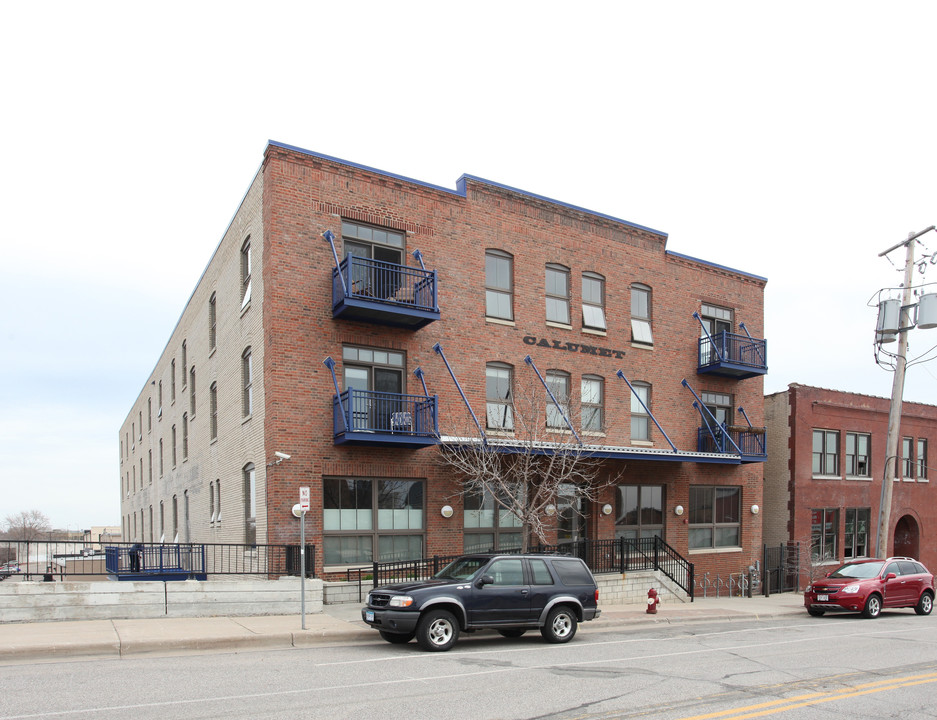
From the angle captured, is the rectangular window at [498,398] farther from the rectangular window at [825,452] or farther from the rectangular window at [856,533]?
the rectangular window at [856,533]

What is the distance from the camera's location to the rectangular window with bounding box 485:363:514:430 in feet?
71.6

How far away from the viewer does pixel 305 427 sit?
18.7 m

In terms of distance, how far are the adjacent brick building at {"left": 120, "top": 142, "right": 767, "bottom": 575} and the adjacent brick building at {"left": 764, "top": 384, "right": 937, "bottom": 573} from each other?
2.73m

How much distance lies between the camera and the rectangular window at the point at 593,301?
24.1 meters

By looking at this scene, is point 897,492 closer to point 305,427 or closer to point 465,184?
point 465,184

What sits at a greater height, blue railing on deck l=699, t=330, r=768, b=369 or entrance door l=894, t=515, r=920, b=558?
blue railing on deck l=699, t=330, r=768, b=369

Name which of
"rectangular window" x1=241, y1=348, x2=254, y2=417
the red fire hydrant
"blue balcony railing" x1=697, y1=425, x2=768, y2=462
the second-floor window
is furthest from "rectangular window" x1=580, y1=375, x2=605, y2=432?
the second-floor window

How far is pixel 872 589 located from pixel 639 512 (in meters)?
6.49

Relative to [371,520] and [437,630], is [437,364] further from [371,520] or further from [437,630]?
[437,630]

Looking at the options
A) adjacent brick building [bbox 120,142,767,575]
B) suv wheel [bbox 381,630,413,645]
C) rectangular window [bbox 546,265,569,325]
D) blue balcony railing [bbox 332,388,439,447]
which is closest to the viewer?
suv wheel [bbox 381,630,413,645]

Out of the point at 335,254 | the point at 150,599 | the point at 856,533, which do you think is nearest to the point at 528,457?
the point at 335,254

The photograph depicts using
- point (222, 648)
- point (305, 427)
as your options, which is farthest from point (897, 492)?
point (222, 648)

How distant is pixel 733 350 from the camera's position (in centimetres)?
2670

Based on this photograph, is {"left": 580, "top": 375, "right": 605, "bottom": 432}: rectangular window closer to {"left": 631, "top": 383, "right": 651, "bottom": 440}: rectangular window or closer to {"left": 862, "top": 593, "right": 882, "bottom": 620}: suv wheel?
{"left": 631, "top": 383, "right": 651, "bottom": 440}: rectangular window
